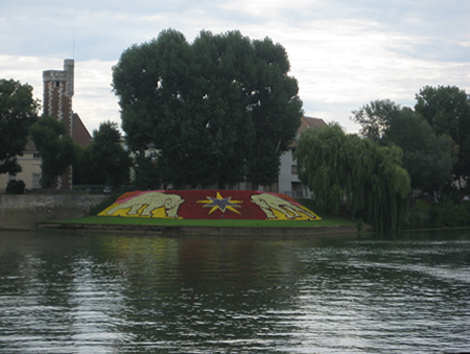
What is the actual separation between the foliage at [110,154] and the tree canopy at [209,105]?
4892 mm

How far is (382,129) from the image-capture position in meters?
69.3

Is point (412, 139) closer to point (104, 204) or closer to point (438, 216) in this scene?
point (438, 216)

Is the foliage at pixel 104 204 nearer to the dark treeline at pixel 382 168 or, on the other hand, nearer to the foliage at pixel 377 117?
the dark treeline at pixel 382 168

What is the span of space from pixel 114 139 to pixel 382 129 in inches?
1238

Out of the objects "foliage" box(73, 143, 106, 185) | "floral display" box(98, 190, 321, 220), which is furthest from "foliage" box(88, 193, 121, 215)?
"foliage" box(73, 143, 106, 185)

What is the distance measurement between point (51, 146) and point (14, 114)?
450cm

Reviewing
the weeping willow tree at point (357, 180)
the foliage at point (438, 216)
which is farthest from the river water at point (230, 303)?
the foliage at point (438, 216)

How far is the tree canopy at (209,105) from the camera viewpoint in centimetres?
5728

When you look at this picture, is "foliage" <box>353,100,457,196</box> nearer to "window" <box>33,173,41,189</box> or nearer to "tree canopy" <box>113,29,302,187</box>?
"tree canopy" <box>113,29,302,187</box>

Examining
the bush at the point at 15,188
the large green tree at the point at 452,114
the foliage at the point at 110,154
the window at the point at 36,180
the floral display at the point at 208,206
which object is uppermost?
the large green tree at the point at 452,114

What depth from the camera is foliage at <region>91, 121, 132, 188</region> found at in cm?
6400

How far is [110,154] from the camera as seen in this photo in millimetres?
64312

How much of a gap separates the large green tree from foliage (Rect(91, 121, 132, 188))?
42.2 meters

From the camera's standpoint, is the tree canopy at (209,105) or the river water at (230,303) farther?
the tree canopy at (209,105)
